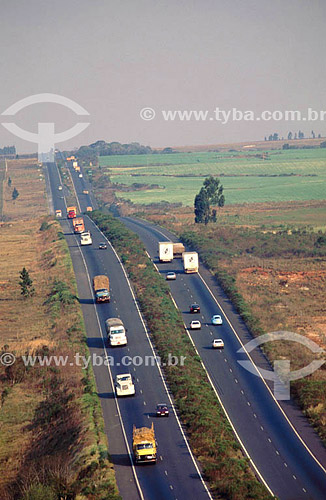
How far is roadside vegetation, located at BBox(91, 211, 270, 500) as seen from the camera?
52.8 m

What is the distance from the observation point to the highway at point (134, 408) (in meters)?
53.2

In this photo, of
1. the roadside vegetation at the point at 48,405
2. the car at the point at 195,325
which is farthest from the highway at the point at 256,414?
the roadside vegetation at the point at 48,405

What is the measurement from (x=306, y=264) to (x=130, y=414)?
6919 cm

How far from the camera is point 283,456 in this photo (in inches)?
2334

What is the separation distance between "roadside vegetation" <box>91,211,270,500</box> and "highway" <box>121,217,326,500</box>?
1.32 meters

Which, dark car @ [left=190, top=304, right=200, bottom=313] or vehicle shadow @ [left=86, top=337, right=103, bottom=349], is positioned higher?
dark car @ [left=190, top=304, right=200, bottom=313]

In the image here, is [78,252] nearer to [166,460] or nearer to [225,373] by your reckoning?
[225,373]

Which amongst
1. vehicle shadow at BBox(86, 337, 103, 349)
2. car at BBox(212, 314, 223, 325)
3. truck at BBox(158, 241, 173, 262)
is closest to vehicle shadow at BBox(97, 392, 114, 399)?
vehicle shadow at BBox(86, 337, 103, 349)

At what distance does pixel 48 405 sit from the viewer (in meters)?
70.6

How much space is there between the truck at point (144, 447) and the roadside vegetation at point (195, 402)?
Result: 3530mm

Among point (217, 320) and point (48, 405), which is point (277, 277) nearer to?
point (217, 320)

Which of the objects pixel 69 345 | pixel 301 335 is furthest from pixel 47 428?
pixel 301 335

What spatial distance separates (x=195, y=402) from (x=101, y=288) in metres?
41.1

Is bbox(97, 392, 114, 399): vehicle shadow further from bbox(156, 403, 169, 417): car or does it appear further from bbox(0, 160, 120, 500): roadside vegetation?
bbox(156, 403, 169, 417): car
